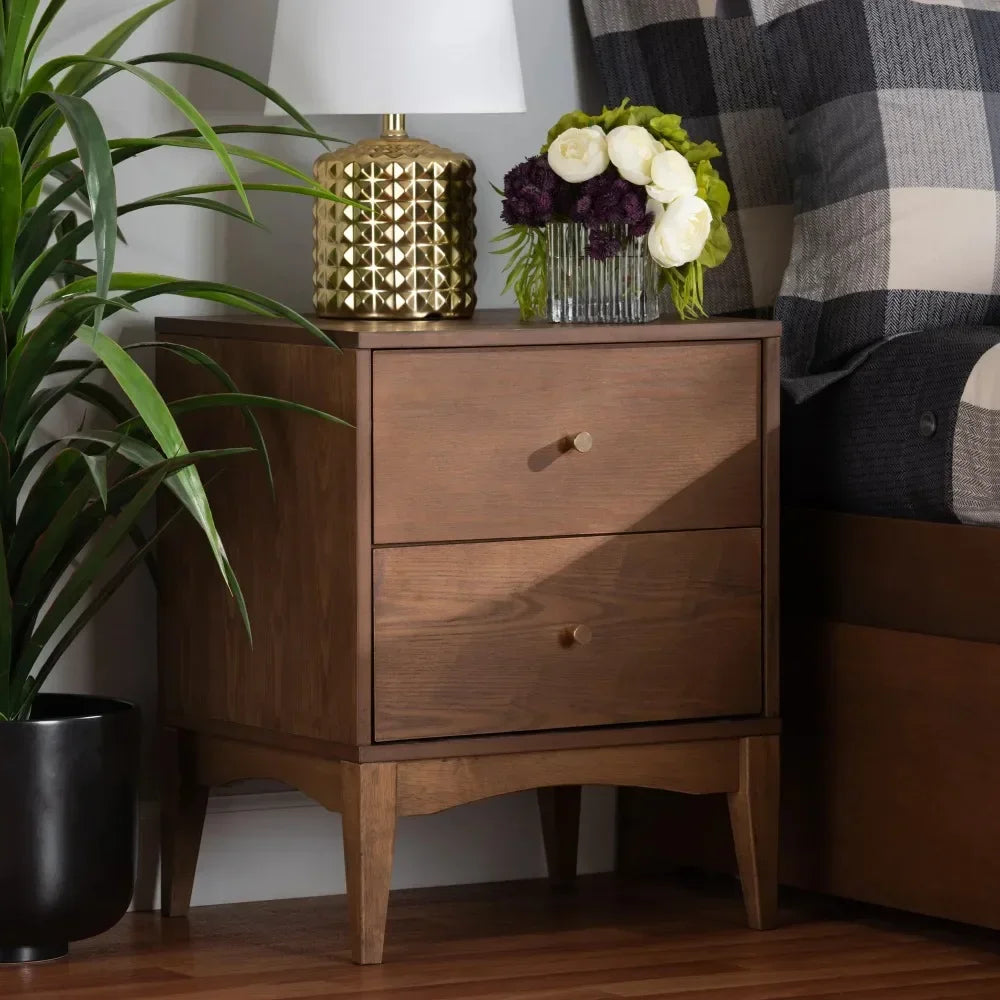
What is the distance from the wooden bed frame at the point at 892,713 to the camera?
198 cm

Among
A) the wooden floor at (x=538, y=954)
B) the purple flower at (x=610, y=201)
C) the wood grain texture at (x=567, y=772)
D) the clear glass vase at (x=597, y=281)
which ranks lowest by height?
the wooden floor at (x=538, y=954)

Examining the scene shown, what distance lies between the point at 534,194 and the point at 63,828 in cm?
82

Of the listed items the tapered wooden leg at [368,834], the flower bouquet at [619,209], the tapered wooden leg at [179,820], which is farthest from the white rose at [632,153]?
the tapered wooden leg at [179,820]

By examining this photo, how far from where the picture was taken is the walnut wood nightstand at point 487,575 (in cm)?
191

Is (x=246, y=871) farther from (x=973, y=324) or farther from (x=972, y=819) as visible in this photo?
(x=973, y=324)

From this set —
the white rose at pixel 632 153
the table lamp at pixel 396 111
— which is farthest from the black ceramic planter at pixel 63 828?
the white rose at pixel 632 153

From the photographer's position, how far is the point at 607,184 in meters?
2.03

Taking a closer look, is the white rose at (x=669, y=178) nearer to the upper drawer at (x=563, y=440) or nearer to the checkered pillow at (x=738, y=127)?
the upper drawer at (x=563, y=440)

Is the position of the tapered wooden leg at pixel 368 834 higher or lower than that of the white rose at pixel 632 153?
lower

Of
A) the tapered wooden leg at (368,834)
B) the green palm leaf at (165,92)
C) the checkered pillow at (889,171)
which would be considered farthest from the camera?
the checkered pillow at (889,171)

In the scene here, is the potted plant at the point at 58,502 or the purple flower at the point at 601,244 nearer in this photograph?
the potted plant at the point at 58,502

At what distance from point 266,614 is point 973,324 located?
2.86ft

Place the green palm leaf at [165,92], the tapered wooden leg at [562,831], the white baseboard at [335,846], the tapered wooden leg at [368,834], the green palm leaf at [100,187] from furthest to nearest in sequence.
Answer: the tapered wooden leg at [562,831] < the white baseboard at [335,846] < the tapered wooden leg at [368,834] < the green palm leaf at [165,92] < the green palm leaf at [100,187]

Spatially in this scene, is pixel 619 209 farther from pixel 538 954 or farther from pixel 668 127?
pixel 538 954
